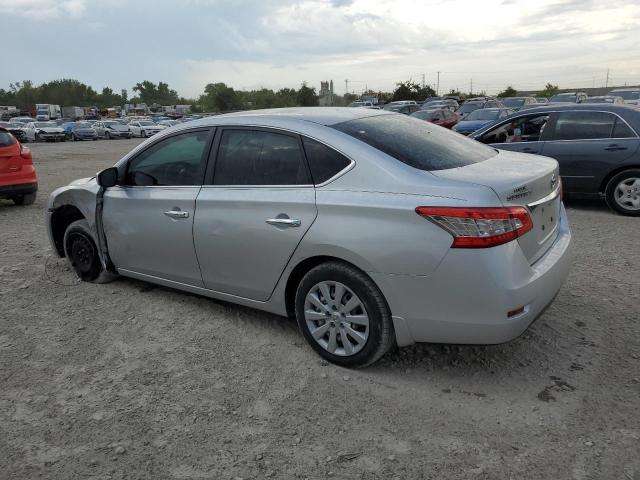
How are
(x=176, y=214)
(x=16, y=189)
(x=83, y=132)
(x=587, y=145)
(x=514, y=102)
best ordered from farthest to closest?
(x=83, y=132) → (x=514, y=102) → (x=16, y=189) → (x=587, y=145) → (x=176, y=214)

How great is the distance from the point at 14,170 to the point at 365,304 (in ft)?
26.4

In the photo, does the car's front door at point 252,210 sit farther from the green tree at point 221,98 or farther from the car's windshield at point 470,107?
the green tree at point 221,98

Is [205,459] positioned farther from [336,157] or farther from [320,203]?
[336,157]

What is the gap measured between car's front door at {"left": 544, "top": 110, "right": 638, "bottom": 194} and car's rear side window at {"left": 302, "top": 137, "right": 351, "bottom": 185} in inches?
213

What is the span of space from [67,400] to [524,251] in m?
2.76

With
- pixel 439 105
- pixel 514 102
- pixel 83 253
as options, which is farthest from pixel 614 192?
pixel 514 102

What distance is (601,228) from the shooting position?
6.72 m

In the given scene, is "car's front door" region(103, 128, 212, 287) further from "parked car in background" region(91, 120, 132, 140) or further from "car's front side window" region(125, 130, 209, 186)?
"parked car in background" region(91, 120, 132, 140)

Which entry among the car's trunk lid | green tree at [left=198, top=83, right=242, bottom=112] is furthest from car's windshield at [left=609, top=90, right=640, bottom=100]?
green tree at [left=198, top=83, right=242, bottom=112]

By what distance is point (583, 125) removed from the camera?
7695 millimetres

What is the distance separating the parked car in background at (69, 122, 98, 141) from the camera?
1495 inches

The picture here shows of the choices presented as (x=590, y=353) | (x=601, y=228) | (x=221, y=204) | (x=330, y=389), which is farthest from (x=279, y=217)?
(x=601, y=228)

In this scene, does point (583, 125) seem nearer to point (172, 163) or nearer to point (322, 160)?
point (322, 160)

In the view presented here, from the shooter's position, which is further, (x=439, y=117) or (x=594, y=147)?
(x=439, y=117)
